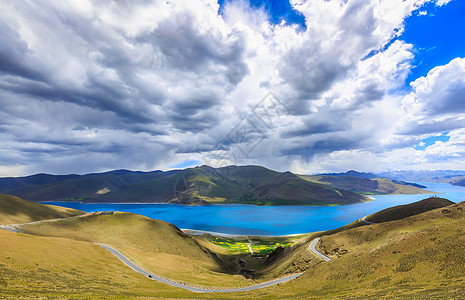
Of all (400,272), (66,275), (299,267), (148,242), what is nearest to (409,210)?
(299,267)

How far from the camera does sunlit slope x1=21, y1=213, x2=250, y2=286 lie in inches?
2643

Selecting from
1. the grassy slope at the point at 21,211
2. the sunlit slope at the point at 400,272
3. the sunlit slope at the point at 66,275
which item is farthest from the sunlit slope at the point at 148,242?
the grassy slope at the point at 21,211

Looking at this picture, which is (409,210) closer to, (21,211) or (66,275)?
(66,275)

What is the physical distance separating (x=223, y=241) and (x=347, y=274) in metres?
129

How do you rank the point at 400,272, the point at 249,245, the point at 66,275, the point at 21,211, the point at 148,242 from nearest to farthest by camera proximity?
the point at 400,272, the point at 66,275, the point at 148,242, the point at 21,211, the point at 249,245

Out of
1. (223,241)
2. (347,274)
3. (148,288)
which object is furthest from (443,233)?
(223,241)

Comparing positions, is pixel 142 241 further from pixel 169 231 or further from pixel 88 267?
pixel 88 267

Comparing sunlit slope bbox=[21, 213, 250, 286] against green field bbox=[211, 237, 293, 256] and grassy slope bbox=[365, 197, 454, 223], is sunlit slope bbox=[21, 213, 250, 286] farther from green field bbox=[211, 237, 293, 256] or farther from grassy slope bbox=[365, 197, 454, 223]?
grassy slope bbox=[365, 197, 454, 223]

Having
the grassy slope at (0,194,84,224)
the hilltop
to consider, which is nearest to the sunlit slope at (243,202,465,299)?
the hilltop

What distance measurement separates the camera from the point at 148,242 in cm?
9238

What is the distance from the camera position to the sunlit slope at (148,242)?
220ft

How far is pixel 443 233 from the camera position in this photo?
47.6 meters

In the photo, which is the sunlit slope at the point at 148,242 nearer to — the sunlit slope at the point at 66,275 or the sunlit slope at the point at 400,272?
the sunlit slope at the point at 66,275

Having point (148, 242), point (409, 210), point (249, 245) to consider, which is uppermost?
point (409, 210)
